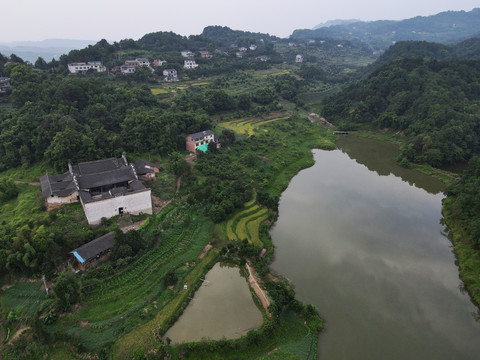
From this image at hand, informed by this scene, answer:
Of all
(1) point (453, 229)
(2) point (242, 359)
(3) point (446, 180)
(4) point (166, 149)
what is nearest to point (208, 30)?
(4) point (166, 149)

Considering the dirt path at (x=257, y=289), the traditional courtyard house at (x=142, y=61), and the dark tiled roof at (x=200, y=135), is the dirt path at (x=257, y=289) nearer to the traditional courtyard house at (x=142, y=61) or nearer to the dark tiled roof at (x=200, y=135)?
the dark tiled roof at (x=200, y=135)

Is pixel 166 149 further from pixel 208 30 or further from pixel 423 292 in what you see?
pixel 208 30

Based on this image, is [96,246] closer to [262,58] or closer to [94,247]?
[94,247]

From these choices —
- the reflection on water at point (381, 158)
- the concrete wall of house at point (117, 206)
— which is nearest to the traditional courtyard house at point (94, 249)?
the concrete wall of house at point (117, 206)

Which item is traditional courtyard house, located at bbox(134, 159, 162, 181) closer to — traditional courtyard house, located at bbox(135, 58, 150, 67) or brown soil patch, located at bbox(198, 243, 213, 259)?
brown soil patch, located at bbox(198, 243, 213, 259)

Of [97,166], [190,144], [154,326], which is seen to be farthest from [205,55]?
[154,326]
